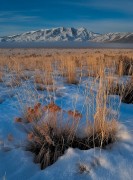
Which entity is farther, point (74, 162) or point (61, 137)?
point (61, 137)

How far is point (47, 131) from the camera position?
3.14 meters

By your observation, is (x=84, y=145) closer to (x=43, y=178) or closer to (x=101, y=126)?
(x=101, y=126)

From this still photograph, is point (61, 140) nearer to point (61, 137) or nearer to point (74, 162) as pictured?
point (61, 137)

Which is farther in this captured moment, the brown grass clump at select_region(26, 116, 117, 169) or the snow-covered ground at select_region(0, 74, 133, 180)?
the brown grass clump at select_region(26, 116, 117, 169)

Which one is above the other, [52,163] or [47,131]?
[47,131]

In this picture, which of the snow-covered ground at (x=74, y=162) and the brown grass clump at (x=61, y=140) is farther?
the brown grass clump at (x=61, y=140)

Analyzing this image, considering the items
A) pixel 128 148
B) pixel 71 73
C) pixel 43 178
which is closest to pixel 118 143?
pixel 128 148

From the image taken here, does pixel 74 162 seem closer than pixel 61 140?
Yes

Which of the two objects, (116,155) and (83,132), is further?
(83,132)

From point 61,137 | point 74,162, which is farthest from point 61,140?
point 74,162

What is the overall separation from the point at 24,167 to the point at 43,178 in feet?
0.92

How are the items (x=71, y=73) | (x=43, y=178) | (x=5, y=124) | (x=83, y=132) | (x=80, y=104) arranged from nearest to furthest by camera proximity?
(x=43, y=178) < (x=83, y=132) < (x=5, y=124) < (x=80, y=104) < (x=71, y=73)

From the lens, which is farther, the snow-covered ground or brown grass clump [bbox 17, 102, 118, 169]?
brown grass clump [bbox 17, 102, 118, 169]

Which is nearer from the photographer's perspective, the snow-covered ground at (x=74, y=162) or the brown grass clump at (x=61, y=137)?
the snow-covered ground at (x=74, y=162)
